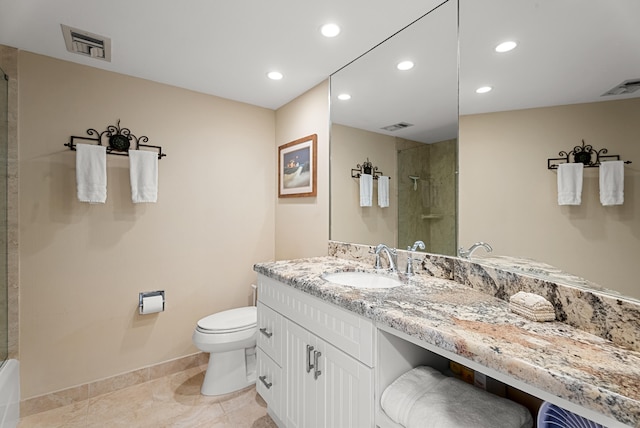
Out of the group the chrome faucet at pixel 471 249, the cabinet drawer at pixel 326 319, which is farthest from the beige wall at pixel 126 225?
the chrome faucet at pixel 471 249

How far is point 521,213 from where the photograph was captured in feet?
3.66

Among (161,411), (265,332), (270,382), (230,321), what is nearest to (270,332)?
(265,332)

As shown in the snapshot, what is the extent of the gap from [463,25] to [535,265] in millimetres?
1141

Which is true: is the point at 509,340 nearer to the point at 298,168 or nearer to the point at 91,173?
the point at 298,168

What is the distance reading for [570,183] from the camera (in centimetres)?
96

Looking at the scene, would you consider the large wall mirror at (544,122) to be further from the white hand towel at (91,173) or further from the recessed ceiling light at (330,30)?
the white hand towel at (91,173)

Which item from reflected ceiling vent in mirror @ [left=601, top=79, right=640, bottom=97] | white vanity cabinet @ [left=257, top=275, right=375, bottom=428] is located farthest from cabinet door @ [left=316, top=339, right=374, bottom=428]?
reflected ceiling vent in mirror @ [left=601, top=79, right=640, bottom=97]

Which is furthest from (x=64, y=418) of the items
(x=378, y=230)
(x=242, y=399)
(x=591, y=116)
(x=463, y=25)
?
(x=463, y=25)

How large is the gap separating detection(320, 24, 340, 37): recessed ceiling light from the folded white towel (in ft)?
5.69

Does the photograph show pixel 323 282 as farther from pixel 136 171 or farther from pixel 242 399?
pixel 136 171

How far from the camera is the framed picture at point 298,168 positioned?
233 centimetres

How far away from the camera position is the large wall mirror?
84 cm

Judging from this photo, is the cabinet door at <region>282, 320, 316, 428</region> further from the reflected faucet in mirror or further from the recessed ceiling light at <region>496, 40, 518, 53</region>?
the recessed ceiling light at <region>496, 40, 518, 53</region>

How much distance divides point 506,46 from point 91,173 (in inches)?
96.4
